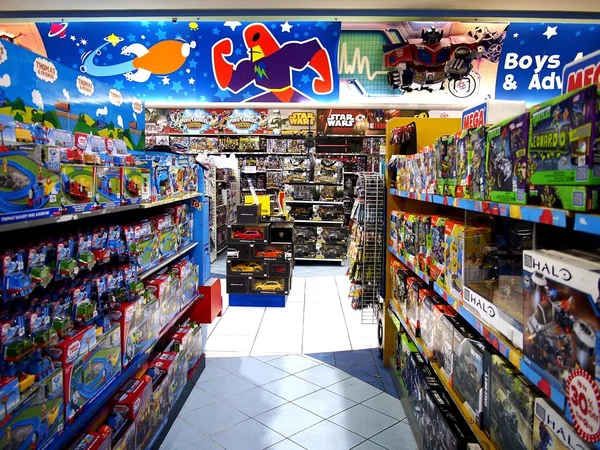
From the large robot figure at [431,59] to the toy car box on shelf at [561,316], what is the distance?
26.0 feet

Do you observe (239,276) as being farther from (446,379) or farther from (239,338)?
(446,379)

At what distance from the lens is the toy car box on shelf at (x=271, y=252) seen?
6707mm

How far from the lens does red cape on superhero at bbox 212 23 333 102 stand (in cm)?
684

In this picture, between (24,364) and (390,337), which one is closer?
(24,364)

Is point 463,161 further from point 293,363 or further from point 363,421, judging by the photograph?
point 293,363

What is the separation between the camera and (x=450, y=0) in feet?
8.41

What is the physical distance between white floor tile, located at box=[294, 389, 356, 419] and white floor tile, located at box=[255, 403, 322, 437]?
7 centimetres

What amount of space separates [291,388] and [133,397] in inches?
64.7

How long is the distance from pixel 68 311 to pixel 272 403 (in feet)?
6.93

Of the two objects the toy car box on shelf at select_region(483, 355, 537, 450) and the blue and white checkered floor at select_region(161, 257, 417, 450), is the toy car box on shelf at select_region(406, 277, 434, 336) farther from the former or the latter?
the toy car box on shelf at select_region(483, 355, 537, 450)

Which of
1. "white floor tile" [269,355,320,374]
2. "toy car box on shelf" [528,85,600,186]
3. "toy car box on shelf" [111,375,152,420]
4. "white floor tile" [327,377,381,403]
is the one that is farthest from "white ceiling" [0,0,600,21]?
"white floor tile" [269,355,320,374]

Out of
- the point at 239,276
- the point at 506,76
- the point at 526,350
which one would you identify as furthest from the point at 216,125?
the point at 526,350

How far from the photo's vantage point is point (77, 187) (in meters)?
1.98

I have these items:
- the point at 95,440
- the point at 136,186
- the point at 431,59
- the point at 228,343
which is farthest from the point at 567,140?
the point at 431,59
